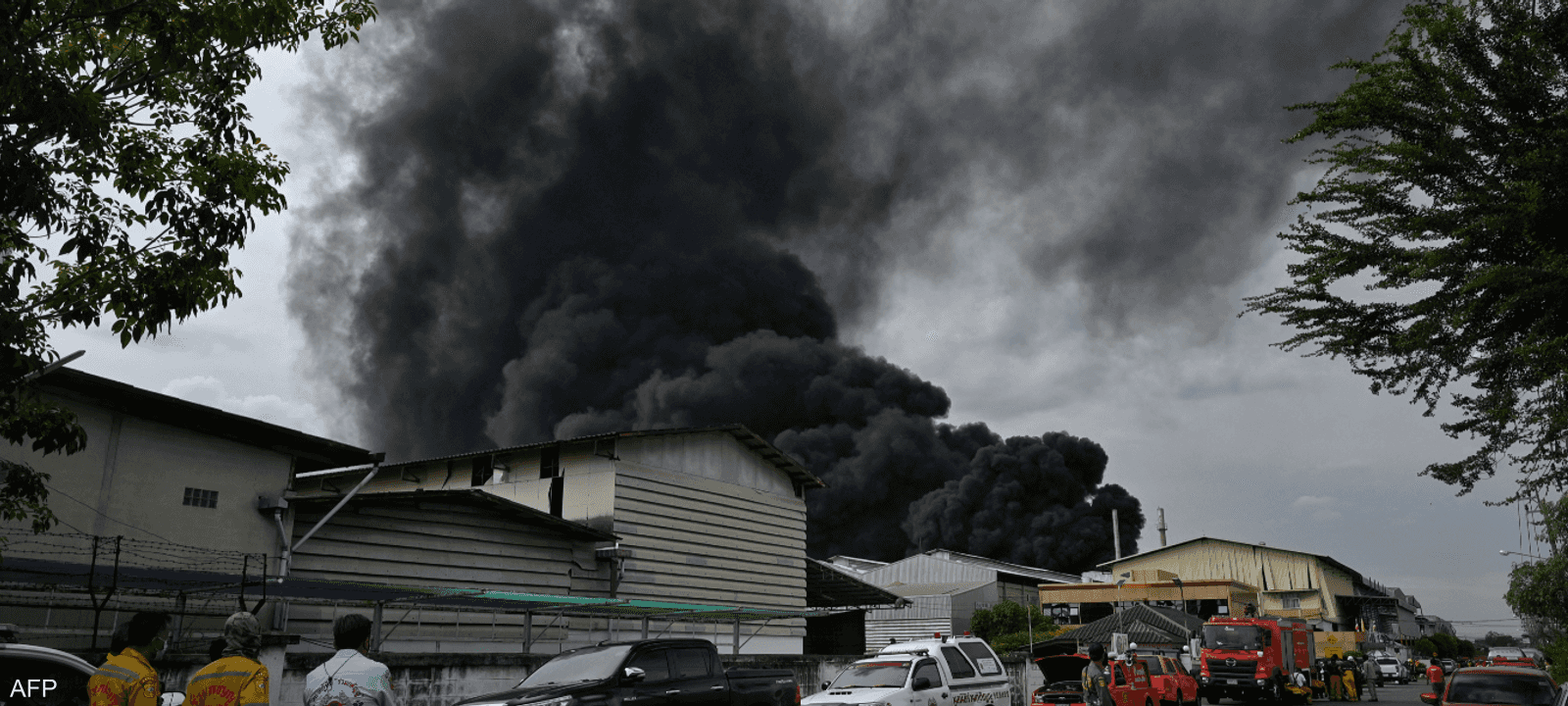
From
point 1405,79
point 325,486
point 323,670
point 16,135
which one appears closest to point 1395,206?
point 1405,79

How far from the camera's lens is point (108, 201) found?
30.8ft

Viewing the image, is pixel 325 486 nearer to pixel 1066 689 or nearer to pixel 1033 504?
pixel 1066 689

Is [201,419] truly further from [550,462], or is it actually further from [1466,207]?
[1466,207]

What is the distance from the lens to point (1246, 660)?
27641 mm

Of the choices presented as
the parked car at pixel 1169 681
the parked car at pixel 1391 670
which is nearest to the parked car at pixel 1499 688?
the parked car at pixel 1169 681

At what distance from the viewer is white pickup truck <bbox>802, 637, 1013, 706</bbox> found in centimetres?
1398

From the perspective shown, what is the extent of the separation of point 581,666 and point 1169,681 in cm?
1756

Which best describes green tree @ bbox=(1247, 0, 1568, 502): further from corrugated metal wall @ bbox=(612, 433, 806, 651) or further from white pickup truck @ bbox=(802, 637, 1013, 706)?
corrugated metal wall @ bbox=(612, 433, 806, 651)

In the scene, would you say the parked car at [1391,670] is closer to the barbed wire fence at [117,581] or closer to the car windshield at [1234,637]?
the car windshield at [1234,637]

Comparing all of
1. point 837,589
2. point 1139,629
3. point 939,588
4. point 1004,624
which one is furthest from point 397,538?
point 939,588

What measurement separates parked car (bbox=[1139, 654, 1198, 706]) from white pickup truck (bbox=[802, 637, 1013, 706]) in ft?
24.4

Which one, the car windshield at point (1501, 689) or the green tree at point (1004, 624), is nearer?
the car windshield at point (1501, 689)

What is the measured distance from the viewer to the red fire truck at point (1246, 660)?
1081 inches

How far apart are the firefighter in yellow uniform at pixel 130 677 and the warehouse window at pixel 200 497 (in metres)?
11.2
